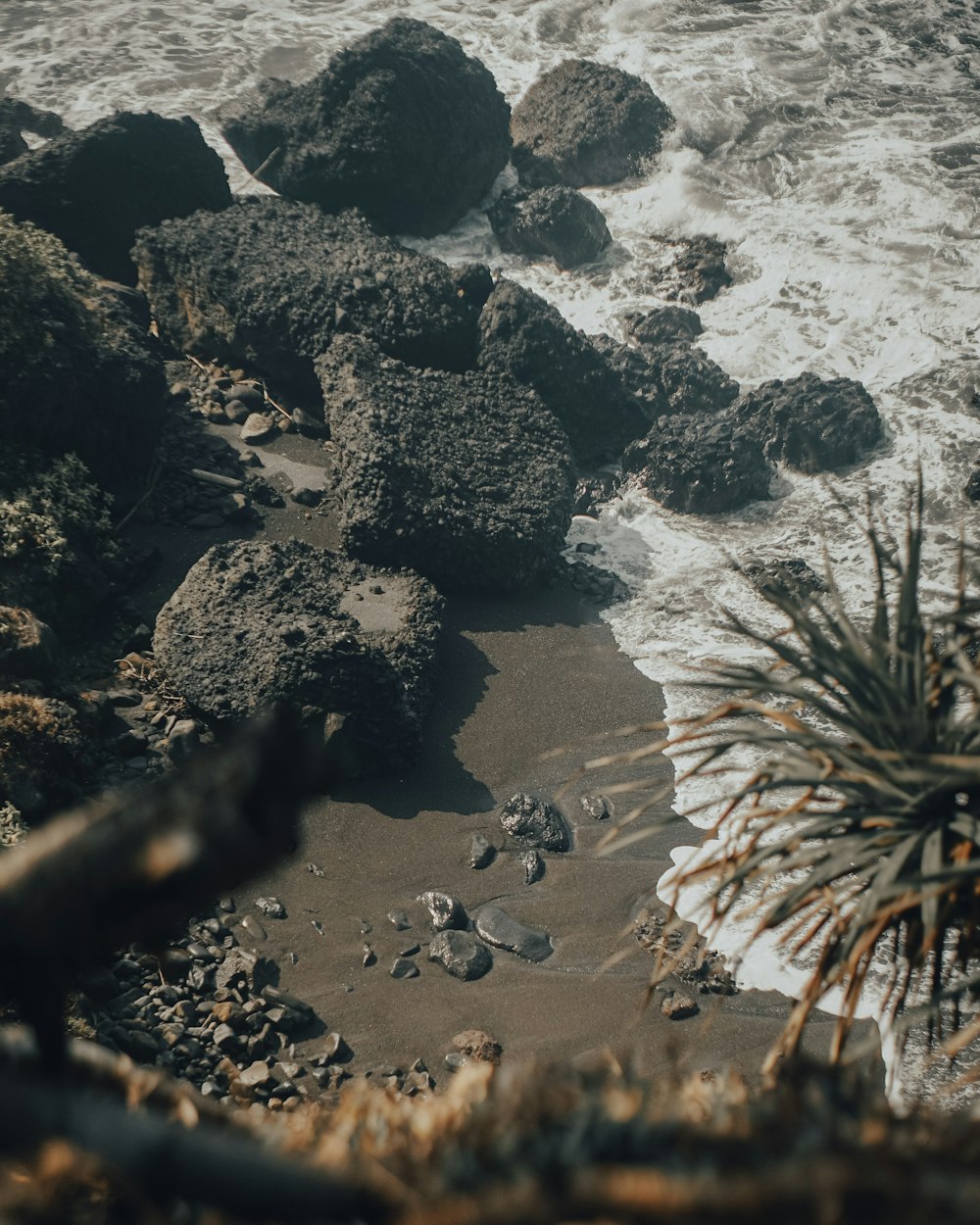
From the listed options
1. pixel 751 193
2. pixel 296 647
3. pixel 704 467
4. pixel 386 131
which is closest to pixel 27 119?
pixel 386 131

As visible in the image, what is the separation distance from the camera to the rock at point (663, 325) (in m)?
15.3

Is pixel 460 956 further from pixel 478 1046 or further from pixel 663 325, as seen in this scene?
pixel 663 325

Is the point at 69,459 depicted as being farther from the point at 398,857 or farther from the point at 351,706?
the point at 398,857

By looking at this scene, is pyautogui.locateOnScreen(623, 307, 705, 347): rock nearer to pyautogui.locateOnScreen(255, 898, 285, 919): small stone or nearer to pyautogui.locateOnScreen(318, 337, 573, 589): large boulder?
pyautogui.locateOnScreen(318, 337, 573, 589): large boulder

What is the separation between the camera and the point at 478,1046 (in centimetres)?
650

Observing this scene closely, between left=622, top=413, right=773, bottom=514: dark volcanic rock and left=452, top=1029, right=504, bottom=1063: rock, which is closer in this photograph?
left=452, top=1029, right=504, bottom=1063: rock

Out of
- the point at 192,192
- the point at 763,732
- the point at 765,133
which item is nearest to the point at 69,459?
the point at 192,192

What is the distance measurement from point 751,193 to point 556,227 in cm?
389

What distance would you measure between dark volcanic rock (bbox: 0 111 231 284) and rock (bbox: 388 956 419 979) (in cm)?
1036

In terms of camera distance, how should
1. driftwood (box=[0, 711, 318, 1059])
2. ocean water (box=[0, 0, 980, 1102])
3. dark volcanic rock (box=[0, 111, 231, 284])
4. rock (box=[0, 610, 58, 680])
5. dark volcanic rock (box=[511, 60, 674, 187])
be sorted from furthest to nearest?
dark volcanic rock (box=[511, 60, 674, 187]) < dark volcanic rock (box=[0, 111, 231, 284]) < ocean water (box=[0, 0, 980, 1102]) < rock (box=[0, 610, 58, 680]) < driftwood (box=[0, 711, 318, 1059])

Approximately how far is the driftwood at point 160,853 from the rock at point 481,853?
651 centimetres

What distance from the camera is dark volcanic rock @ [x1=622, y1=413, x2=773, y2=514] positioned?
42.5ft

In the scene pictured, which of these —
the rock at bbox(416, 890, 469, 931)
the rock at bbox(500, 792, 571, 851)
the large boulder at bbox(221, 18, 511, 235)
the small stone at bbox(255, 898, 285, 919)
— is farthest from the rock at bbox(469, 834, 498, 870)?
the large boulder at bbox(221, 18, 511, 235)

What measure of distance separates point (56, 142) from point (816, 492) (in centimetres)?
1078
